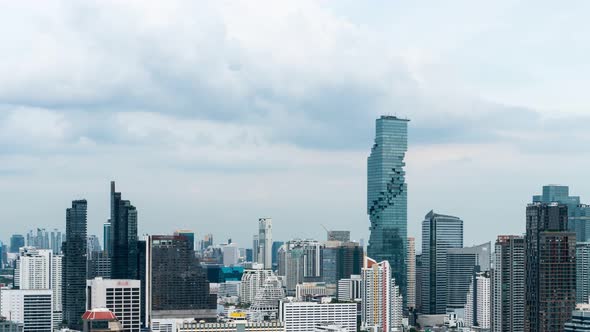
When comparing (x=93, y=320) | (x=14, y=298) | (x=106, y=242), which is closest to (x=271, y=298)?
(x=106, y=242)

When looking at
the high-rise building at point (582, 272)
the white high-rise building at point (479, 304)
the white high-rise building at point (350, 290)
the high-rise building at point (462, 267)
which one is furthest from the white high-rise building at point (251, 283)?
the high-rise building at point (582, 272)

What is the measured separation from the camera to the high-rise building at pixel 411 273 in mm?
110188

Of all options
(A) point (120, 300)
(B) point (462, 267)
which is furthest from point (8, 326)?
(B) point (462, 267)

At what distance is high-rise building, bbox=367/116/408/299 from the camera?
121938 mm

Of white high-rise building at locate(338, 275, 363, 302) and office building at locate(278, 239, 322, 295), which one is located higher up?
office building at locate(278, 239, 322, 295)

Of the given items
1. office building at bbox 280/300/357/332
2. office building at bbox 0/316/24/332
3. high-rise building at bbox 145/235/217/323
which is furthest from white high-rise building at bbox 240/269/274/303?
office building at bbox 0/316/24/332

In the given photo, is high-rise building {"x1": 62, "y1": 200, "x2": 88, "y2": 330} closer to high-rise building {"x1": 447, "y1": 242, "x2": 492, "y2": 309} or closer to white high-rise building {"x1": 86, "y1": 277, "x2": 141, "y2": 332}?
white high-rise building {"x1": 86, "y1": 277, "x2": 141, "y2": 332}

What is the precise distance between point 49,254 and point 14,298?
840 inches

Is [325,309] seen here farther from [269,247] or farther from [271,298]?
[269,247]

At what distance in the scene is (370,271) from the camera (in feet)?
302

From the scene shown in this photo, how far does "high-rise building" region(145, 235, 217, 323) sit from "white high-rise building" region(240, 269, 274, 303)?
11265mm

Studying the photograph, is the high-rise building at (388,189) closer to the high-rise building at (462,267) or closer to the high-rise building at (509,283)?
the high-rise building at (462,267)

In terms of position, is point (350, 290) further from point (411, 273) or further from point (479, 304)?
point (411, 273)

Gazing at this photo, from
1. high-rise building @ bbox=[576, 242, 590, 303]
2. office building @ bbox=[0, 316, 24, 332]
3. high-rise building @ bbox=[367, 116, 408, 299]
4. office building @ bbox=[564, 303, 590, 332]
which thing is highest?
high-rise building @ bbox=[367, 116, 408, 299]
